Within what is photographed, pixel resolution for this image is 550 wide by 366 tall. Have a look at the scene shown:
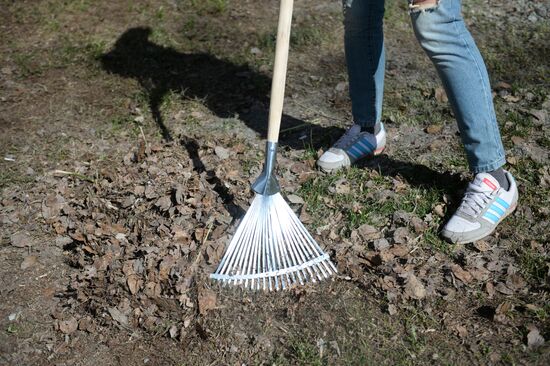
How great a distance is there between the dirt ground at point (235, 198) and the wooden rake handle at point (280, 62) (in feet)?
1.76

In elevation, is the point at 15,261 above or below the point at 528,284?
below

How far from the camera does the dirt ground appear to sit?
2742mm

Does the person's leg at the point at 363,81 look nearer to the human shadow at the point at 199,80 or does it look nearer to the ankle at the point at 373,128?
the ankle at the point at 373,128

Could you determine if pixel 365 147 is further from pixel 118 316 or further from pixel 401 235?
pixel 118 316

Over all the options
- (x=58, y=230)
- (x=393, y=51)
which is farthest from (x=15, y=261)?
(x=393, y=51)

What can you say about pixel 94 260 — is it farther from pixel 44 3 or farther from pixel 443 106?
pixel 44 3

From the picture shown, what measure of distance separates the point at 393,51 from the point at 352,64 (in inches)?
61.6

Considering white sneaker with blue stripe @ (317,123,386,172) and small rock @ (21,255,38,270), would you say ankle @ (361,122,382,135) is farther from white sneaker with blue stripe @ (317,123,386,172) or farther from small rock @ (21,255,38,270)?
small rock @ (21,255,38,270)

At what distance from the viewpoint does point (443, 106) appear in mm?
4238

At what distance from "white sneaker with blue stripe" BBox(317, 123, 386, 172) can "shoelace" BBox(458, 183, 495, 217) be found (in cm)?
70

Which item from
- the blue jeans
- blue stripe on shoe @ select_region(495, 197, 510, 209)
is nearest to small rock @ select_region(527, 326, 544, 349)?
blue stripe on shoe @ select_region(495, 197, 510, 209)

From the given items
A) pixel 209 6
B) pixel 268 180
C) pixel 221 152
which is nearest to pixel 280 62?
pixel 268 180

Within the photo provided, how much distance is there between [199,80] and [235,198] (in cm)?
156

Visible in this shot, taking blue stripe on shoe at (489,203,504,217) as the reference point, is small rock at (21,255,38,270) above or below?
below
